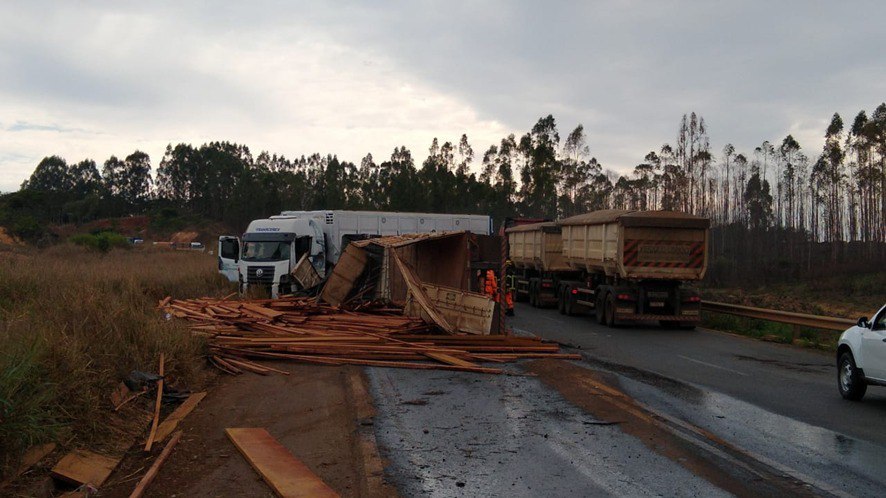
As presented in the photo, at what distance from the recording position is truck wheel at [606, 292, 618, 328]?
786 inches

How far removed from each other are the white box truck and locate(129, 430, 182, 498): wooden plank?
18438 mm

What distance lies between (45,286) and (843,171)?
67128 mm

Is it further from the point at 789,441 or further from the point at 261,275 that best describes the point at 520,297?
the point at 789,441

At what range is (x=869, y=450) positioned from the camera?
7062 millimetres

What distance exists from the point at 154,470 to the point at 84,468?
1.77 ft

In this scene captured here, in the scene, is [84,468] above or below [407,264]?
below

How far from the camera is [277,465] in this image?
6145 mm

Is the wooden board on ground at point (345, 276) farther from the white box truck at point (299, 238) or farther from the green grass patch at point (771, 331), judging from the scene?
the green grass patch at point (771, 331)

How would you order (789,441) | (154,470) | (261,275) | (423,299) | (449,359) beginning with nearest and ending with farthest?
1. (154,470)
2. (789,441)
3. (449,359)
4. (423,299)
5. (261,275)

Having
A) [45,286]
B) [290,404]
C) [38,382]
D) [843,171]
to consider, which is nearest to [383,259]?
[45,286]

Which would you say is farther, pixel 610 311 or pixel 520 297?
pixel 520 297

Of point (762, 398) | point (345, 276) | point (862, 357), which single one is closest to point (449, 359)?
point (762, 398)

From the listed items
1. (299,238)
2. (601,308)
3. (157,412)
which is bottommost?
(157,412)

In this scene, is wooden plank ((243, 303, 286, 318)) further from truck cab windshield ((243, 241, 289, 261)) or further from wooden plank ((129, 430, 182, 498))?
wooden plank ((129, 430, 182, 498))
